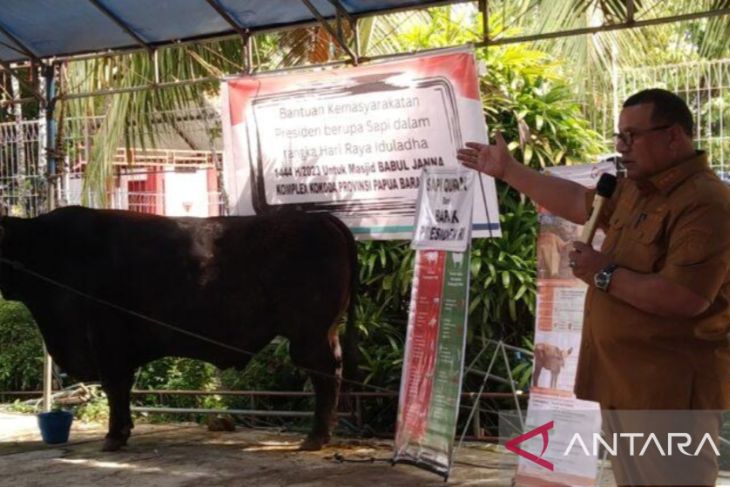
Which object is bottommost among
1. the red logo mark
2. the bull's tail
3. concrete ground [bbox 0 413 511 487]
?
concrete ground [bbox 0 413 511 487]

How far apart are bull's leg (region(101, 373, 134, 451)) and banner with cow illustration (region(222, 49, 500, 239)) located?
60.4 inches

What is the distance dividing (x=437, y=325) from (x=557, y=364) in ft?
2.59

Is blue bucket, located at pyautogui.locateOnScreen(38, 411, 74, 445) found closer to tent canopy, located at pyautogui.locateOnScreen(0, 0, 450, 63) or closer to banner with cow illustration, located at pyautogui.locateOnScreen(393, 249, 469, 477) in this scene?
banner with cow illustration, located at pyautogui.locateOnScreen(393, 249, 469, 477)

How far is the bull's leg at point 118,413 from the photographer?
6715mm

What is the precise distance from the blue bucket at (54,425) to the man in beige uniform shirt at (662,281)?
4.94 meters

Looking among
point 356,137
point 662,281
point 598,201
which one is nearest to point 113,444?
point 356,137

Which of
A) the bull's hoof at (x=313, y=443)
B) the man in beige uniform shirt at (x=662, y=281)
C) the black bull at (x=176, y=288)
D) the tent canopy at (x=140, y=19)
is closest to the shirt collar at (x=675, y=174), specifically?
the man in beige uniform shirt at (x=662, y=281)

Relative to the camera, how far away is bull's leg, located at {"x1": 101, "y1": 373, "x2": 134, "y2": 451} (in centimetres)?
671

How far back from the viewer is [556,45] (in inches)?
476

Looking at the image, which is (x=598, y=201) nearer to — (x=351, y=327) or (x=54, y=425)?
(x=351, y=327)

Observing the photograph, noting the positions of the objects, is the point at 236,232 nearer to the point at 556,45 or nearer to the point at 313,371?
the point at 313,371

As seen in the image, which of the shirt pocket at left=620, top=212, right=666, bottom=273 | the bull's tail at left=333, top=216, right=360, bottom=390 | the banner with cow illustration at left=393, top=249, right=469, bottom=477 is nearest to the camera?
the shirt pocket at left=620, top=212, right=666, bottom=273

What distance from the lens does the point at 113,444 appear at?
6680 mm

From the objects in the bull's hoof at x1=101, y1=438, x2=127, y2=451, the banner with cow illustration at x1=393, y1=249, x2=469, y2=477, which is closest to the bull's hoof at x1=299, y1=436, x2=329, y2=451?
the banner with cow illustration at x1=393, y1=249, x2=469, y2=477
